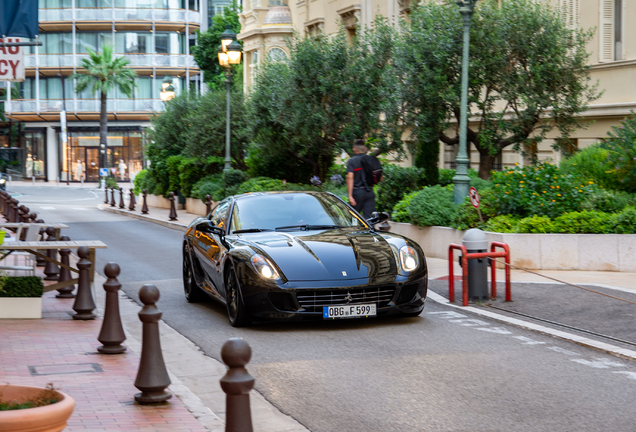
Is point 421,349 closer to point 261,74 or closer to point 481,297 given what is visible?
point 481,297

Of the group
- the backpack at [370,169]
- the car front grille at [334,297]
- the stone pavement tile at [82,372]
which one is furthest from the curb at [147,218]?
the car front grille at [334,297]

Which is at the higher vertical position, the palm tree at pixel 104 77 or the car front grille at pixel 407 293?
the palm tree at pixel 104 77

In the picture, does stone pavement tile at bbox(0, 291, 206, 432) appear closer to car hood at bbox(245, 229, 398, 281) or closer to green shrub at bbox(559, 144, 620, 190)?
car hood at bbox(245, 229, 398, 281)

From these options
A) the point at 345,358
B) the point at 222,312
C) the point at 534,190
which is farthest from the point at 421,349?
the point at 534,190

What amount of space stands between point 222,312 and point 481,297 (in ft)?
10.4

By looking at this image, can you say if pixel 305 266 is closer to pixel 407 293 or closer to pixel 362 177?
pixel 407 293

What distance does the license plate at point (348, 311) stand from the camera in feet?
27.7

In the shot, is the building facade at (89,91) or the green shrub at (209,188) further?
the building facade at (89,91)

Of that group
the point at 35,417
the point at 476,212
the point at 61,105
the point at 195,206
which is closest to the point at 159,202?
the point at 195,206

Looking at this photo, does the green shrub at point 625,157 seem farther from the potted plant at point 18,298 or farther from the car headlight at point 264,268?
the potted plant at point 18,298

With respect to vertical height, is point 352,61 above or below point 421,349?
above

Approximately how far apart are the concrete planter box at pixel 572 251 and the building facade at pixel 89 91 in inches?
2462

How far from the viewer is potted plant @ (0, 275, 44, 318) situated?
9.29 meters

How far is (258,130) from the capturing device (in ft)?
84.8
